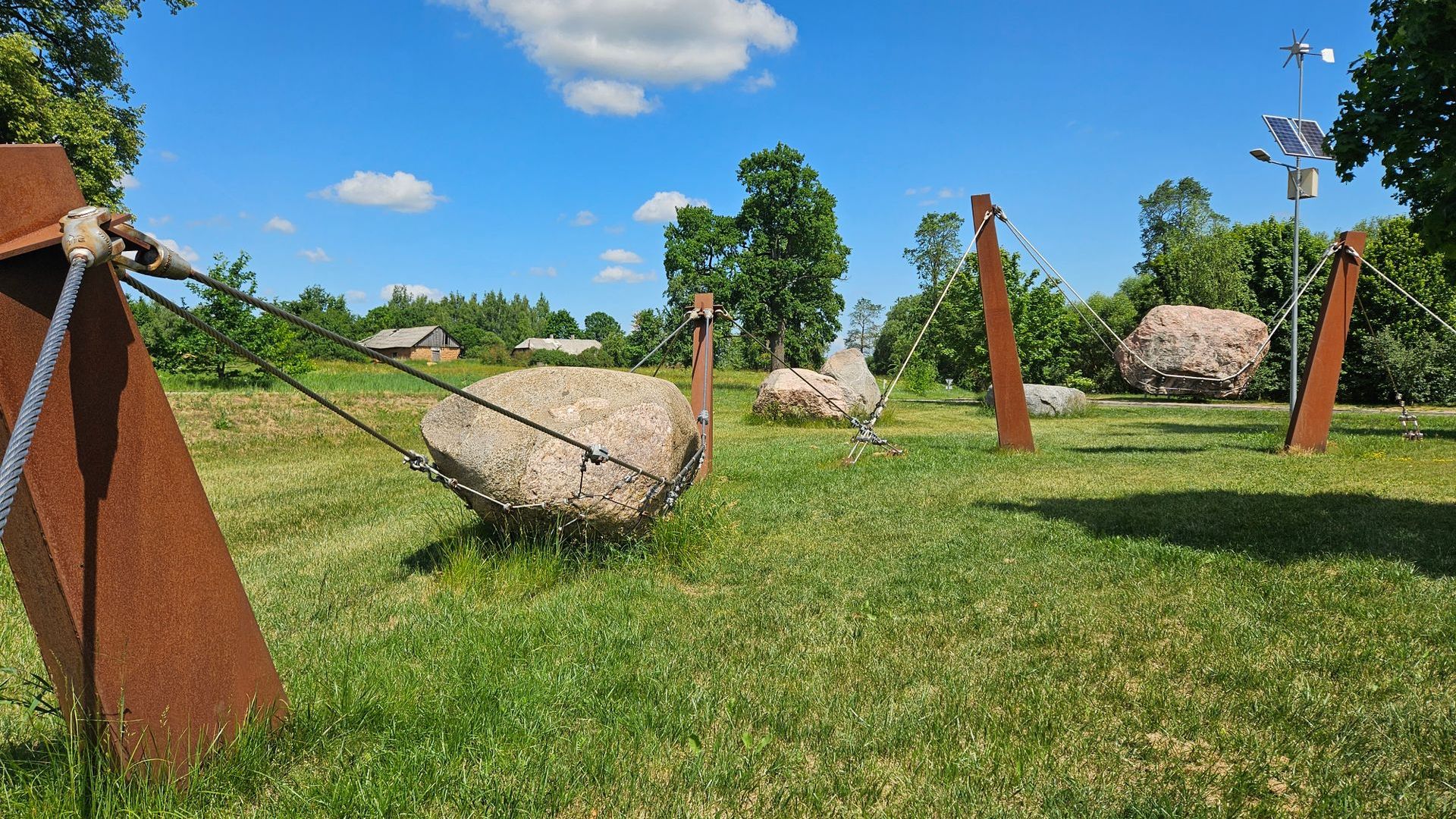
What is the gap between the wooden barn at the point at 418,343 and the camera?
85938mm

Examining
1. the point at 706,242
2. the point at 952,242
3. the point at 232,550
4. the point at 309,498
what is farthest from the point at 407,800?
the point at 952,242

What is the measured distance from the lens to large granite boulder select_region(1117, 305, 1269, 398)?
13.4 metres

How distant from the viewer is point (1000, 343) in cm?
1173

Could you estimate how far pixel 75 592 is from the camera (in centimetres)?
220

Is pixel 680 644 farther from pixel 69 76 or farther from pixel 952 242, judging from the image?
pixel 952 242

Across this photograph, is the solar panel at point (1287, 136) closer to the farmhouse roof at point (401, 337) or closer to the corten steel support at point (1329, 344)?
the corten steel support at point (1329, 344)

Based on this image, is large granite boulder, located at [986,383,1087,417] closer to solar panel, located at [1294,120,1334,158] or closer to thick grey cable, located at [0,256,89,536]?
solar panel, located at [1294,120,1334,158]

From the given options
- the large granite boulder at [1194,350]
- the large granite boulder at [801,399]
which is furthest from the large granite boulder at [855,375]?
the large granite boulder at [1194,350]

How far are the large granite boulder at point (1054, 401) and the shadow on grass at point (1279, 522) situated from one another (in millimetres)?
15501

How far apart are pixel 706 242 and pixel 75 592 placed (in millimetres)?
43098

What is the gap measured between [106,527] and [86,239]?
790mm

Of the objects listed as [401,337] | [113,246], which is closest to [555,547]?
[113,246]

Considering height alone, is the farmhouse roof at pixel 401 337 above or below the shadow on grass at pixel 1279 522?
above

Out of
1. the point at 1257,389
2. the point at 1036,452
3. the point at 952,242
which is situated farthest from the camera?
the point at 952,242
